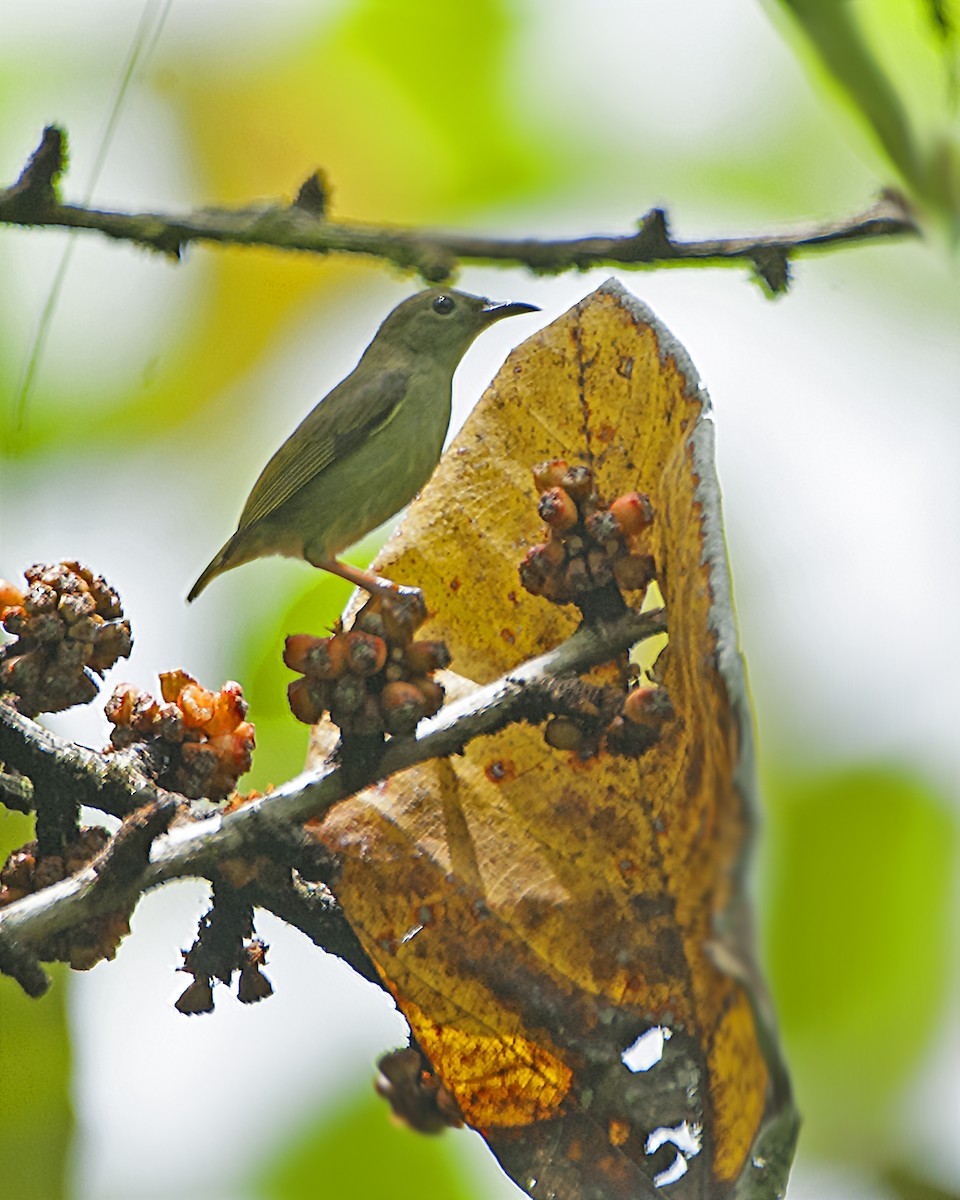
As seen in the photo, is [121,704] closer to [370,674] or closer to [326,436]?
[370,674]

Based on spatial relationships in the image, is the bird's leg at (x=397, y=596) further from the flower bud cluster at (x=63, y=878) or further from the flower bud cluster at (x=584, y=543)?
the flower bud cluster at (x=63, y=878)

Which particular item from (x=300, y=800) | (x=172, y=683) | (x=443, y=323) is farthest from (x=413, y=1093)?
(x=443, y=323)

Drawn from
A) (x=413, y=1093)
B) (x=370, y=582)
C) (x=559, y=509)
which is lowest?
(x=413, y=1093)

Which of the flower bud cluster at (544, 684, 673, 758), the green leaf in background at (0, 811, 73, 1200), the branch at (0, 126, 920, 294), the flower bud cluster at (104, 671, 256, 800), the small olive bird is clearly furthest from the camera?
the small olive bird

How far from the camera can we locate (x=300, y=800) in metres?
1.50

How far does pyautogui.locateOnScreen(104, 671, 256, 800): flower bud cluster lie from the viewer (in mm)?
1631

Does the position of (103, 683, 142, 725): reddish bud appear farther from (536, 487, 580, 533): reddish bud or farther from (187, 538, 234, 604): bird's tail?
(187, 538, 234, 604): bird's tail

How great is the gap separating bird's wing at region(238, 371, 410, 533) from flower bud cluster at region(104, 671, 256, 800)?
0.88m

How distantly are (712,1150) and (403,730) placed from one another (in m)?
0.51

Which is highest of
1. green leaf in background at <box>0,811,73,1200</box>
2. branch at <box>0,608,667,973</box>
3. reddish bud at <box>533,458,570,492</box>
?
reddish bud at <box>533,458,570,492</box>

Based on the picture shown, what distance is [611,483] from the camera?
60.8 inches

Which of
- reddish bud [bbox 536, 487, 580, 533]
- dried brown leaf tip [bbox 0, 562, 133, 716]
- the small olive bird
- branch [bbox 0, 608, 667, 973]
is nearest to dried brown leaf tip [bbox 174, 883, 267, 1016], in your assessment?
branch [bbox 0, 608, 667, 973]

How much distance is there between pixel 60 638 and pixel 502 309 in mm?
1412

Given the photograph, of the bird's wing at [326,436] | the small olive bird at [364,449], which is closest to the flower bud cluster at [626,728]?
the small olive bird at [364,449]
